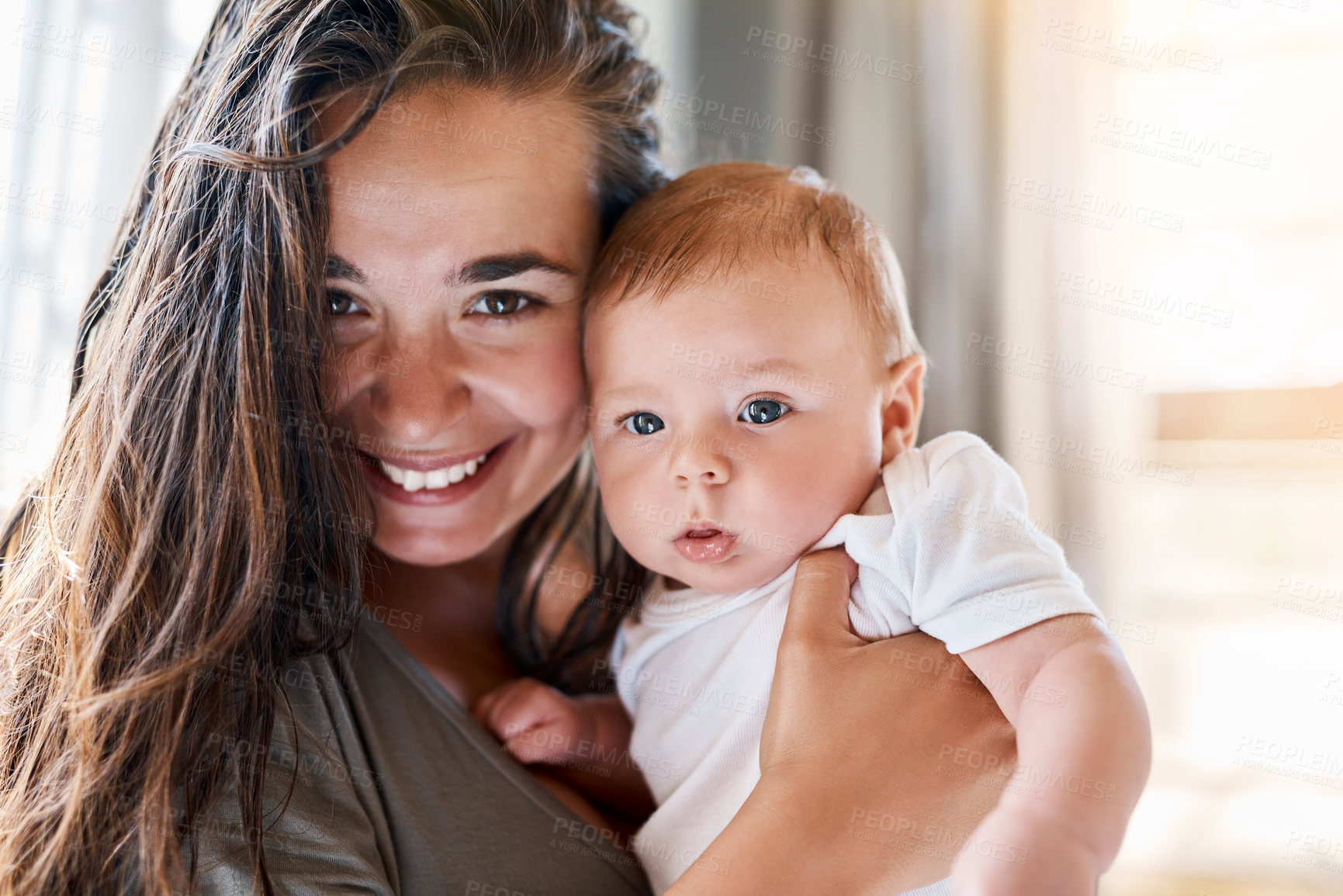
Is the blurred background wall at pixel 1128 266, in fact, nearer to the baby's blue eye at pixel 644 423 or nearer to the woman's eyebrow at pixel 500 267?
the woman's eyebrow at pixel 500 267

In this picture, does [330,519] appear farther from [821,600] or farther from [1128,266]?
[1128,266]

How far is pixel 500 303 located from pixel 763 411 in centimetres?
37

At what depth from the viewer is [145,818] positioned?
30.7 inches

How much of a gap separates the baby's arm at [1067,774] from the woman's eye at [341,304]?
2.72ft

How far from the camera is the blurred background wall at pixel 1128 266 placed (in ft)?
6.95

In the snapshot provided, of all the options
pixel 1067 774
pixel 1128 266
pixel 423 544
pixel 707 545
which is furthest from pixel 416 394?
pixel 1128 266

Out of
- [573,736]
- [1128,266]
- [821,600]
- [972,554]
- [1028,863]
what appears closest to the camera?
[1028,863]

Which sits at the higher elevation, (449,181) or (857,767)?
(449,181)

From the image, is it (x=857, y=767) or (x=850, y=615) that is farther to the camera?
(x=850, y=615)

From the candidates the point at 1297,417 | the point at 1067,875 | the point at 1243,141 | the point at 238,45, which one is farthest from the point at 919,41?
the point at 1067,875

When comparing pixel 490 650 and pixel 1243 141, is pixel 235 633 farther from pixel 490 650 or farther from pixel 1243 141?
pixel 1243 141

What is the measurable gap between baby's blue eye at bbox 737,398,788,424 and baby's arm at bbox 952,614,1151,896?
14.2 inches

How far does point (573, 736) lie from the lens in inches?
46.6

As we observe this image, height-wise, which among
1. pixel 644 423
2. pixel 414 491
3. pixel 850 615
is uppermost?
pixel 644 423
